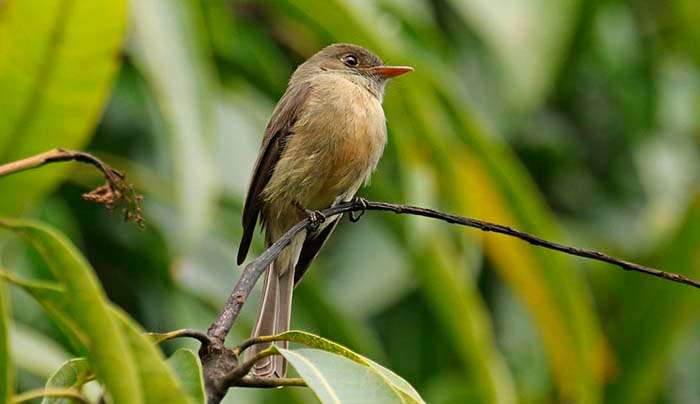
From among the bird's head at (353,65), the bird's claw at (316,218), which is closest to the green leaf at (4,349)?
the bird's claw at (316,218)

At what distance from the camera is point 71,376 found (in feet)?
6.39

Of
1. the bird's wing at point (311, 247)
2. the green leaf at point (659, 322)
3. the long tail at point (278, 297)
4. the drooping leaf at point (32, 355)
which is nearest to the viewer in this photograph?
the long tail at point (278, 297)

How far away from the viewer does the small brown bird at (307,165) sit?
372cm

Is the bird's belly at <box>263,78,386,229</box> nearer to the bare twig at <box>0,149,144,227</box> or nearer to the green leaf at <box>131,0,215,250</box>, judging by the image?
the green leaf at <box>131,0,215,250</box>

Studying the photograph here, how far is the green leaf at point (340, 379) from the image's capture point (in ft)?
6.15

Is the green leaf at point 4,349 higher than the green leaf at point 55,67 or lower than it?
lower

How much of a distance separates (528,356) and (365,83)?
7.72ft

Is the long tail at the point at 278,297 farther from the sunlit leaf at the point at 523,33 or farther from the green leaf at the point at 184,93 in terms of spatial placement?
the sunlit leaf at the point at 523,33

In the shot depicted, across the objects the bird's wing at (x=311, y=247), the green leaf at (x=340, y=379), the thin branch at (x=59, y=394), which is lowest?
the thin branch at (x=59, y=394)

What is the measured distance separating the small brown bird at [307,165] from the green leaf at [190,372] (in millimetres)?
1640

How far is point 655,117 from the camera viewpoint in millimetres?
7012

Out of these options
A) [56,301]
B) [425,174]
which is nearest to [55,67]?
[56,301]

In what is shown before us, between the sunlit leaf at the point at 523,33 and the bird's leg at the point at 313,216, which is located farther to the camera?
the sunlit leaf at the point at 523,33

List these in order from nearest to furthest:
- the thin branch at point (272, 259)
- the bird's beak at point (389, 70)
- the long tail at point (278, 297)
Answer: the thin branch at point (272, 259)
the long tail at point (278, 297)
the bird's beak at point (389, 70)
